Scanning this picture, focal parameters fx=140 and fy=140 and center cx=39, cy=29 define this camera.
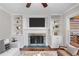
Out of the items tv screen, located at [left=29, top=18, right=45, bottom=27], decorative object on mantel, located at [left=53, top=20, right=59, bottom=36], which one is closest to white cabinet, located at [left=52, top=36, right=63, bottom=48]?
decorative object on mantel, located at [left=53, top=20, right=59, bottom=36]

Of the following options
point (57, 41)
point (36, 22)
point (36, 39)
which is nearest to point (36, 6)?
point (36, 22)

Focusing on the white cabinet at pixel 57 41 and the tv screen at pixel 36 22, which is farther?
the tv screen at pixel 36 22

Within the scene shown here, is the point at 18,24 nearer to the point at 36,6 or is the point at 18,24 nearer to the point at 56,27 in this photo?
the point at 56,27

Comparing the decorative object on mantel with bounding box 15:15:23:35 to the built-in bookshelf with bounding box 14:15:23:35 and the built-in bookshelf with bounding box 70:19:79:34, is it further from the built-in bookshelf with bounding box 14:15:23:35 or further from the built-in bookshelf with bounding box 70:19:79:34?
the built-in bookshelf with bounding box 70:19:79:34

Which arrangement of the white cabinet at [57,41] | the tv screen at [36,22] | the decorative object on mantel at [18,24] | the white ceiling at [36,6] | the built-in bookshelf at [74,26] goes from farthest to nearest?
the tv screen at [36,22] < the decorative object on mantel at [18,24] < the white cabinet at [57,41] < the built-in bookshelf at [74,26] < the white ceiling at [36,6]

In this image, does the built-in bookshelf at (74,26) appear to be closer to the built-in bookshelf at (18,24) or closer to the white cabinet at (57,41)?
the white cabinet at (57,41)

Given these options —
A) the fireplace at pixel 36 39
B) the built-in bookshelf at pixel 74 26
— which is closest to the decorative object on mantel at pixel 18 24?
the fireplace at pixel 36 39

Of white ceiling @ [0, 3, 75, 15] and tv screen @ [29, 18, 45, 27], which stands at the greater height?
white ceiling @ [0, 3, 75, 15]

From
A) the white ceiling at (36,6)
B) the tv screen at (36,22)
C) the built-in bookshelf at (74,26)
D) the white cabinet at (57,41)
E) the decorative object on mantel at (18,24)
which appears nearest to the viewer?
the white ceiling at (36,6)

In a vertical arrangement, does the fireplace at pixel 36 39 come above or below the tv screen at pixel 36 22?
below

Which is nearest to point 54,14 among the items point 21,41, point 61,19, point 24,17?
point 61,19

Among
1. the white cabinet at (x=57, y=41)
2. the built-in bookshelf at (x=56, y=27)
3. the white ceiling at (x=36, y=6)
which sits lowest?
the white cabinet at (x=57, y=41)

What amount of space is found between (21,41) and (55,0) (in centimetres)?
572

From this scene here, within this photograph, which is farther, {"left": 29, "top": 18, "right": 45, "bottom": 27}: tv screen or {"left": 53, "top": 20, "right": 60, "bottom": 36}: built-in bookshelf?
{"left": 29, "top": 18, "right": 45, "bottom": 27}: tv screen
